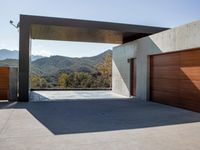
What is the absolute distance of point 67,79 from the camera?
24547 millimetres

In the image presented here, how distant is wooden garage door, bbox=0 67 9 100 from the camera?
11.9m

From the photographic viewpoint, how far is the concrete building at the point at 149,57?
9.41 metres

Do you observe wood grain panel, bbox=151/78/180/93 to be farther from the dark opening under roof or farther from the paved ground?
the dark opening under roof

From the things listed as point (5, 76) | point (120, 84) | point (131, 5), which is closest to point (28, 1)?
point (5, 76)

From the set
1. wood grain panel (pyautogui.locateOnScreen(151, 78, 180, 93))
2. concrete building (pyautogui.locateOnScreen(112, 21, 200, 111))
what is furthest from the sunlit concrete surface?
wood grain panel (pyautogui.locateOnScreen(151, 78, 180, 93))

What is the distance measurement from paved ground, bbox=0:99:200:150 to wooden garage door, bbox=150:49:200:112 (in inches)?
45.0

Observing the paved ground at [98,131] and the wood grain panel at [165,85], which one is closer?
the paved ground at [98,131]

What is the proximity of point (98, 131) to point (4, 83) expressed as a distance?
292 inches

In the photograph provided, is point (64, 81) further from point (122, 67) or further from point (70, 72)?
point (122, 67)

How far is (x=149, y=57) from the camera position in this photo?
12406mm

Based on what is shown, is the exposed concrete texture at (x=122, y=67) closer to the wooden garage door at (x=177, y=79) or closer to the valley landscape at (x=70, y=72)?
the wooden garage door at (x=177, y=79)

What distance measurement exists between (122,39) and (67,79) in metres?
9.84

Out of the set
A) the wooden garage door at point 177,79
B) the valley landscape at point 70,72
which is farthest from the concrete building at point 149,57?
the valley landscape at point 70,72

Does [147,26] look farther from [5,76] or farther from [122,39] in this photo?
[5,76]
